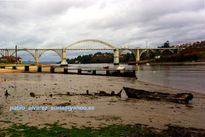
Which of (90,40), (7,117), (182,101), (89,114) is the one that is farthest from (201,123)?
(90,40)

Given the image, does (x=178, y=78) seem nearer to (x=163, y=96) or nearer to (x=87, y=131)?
(x=163, y=96)

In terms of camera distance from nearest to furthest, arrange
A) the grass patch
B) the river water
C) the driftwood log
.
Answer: the grass patch → the driftwood log → the river water

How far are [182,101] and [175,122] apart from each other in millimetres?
5235

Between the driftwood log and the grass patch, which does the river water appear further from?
the grass patch

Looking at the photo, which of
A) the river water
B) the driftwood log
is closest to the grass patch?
the driftwood log

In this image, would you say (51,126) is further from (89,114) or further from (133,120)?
(133,120)

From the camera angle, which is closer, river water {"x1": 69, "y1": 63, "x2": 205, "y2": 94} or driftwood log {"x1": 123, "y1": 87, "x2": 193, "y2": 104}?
driftwood log {"x1": 123, "y1": 87, "x2": 193, "y2": 104}

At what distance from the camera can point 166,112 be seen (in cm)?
1033

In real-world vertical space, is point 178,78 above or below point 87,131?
below

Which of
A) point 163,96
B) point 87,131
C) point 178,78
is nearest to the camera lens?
point 87,131

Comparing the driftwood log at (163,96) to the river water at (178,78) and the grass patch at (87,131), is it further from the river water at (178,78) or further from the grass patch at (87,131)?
the river water at (178,78)

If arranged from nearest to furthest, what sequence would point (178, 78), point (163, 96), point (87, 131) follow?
point (87, 131), point (163, 96), point (178, 78)

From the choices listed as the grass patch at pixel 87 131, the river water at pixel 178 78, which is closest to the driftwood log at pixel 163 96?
the grass patch at pixel 87 131

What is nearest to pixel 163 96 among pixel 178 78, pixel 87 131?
pixel 87 131
